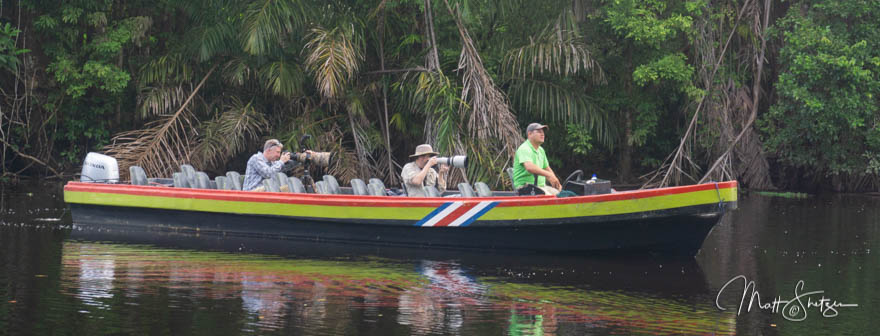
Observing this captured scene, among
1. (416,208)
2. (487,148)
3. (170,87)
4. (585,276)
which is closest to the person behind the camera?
(585,276)

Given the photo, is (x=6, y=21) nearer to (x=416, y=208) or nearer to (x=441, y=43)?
(x=441, y=43)

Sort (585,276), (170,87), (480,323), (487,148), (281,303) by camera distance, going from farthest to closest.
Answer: (170,87) < (487,148) < (585,276) < (281,303) < (480,323)

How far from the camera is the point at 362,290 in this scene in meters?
10.6

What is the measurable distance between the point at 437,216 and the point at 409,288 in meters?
2.80

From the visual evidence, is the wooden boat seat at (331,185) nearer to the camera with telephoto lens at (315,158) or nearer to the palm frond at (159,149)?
the camera with telephoto lens at (315,158)

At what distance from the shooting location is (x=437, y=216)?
13555 millimetres

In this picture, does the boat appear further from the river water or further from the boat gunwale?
the river water

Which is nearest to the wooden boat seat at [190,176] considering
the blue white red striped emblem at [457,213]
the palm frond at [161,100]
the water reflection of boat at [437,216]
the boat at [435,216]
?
the boat at [435,216]

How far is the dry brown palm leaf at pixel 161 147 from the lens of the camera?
21.8 metres

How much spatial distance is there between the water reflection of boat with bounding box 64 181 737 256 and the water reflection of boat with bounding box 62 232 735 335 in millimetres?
936

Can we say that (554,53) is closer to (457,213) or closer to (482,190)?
(482,190)

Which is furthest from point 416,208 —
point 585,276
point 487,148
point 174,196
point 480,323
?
point 487,148

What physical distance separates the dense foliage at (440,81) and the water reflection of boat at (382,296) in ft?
28.3

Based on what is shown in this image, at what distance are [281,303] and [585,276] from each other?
346 centimetres
